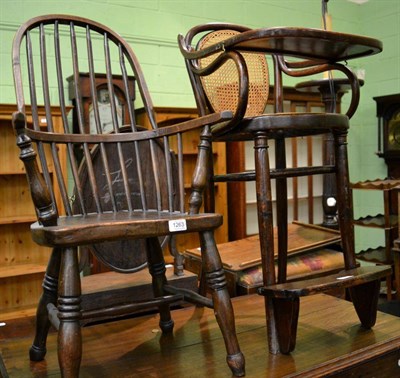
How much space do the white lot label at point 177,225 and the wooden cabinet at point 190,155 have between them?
2488mm

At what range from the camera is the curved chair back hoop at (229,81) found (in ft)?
6.42

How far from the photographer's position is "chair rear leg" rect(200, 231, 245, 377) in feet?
4.47

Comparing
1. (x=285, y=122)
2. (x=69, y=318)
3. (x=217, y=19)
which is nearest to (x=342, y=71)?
(x=285, y=122)

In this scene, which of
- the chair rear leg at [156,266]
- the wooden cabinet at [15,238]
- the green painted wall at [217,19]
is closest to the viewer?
the chair rear leg at [156,266]

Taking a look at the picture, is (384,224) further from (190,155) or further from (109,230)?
(109,230)

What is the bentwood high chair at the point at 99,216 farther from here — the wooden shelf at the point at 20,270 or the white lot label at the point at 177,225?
the wooden shelf at the point at 20,270

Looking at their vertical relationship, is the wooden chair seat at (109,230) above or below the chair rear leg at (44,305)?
above

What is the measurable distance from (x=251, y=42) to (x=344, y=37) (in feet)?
0.90

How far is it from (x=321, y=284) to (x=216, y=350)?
418mm

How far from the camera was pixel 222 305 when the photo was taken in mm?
1363

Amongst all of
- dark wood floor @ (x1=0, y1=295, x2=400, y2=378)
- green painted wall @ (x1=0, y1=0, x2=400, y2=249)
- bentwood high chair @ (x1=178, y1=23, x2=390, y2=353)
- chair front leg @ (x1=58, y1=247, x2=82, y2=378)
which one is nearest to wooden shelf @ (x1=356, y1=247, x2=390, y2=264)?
green painted wall @ (x1=0, y1=0, x2=400, y2=249)

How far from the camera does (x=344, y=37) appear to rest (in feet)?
4.67

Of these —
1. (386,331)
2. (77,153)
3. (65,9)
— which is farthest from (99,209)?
(65,9)

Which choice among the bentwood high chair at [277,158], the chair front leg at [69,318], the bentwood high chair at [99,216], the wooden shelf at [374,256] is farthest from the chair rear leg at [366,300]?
the wooden shelf at [374,256]
